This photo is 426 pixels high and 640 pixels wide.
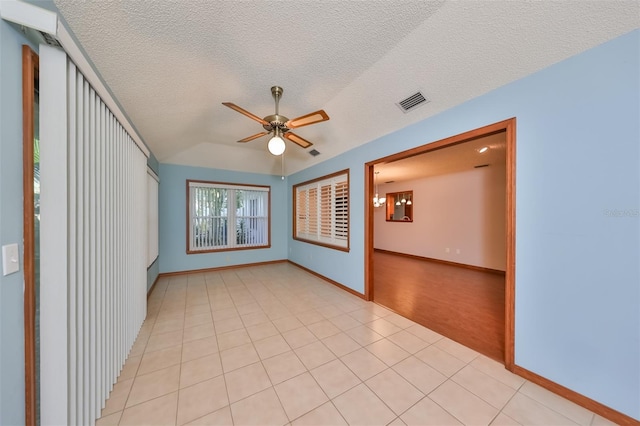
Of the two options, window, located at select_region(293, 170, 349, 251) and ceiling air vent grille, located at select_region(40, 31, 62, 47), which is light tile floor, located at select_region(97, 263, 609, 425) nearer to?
window, located at select_region(293, 170, 349, 251)

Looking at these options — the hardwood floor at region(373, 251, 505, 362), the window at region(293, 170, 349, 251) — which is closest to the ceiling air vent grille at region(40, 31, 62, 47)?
the window at region(293, 170, 349, 251)

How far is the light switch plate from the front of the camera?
89cm

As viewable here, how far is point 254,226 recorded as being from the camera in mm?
5727

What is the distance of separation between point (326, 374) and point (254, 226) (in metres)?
4.43

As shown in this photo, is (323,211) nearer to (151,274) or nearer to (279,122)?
(279,122)

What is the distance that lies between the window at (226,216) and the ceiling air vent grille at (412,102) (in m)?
4.11

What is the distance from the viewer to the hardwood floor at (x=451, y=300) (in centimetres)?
243

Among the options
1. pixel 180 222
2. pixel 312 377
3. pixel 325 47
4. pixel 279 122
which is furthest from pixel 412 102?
pixel 180 222

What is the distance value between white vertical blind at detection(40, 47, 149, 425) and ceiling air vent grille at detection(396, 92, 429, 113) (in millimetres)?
2722

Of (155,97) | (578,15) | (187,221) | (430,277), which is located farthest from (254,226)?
(578,15)

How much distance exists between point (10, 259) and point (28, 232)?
135mm

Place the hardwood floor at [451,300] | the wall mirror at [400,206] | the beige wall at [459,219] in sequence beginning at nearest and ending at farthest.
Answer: the hardwood floor at [451,300], the beige wall at [459,219], the wall mirror at [400,206]

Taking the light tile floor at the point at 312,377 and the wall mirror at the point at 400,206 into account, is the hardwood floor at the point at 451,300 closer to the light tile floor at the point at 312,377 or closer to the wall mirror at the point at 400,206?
the light tile floor at the point at 312,377

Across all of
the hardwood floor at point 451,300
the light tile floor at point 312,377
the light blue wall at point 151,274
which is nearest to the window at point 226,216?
the light blue wall at point 151,274
